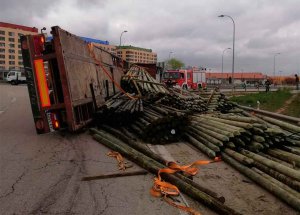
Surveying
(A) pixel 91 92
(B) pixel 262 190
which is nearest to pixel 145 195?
(B) pixel 262 190

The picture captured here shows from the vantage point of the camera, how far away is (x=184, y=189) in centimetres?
563

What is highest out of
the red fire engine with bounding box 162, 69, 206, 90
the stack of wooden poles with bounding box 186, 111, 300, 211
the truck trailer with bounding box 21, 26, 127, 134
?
the truck trailer with bounding box 21, 26, 127, 134

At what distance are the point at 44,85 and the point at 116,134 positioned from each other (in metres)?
2.23

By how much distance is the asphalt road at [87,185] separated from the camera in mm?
5000

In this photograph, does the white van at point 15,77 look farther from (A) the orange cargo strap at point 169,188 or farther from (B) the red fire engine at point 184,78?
(A) the orange cargo strap at point 169,188

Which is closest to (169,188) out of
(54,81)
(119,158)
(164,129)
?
(119,158)

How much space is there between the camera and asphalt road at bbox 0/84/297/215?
16.4ft

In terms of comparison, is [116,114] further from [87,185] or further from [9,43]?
[9,43]

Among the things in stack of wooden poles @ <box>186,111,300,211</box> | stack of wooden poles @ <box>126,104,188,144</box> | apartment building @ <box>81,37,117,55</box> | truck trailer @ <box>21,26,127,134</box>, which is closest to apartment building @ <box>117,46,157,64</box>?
apartment building @ <box>81,37,117,55</box>

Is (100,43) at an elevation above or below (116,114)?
above

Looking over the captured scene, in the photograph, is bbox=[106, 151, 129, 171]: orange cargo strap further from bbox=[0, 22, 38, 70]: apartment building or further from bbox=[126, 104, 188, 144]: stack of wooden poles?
bbox=[0, 22, 38, 70]: apartment building

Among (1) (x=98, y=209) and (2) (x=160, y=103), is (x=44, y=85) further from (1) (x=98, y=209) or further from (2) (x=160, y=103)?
(1) (x=98, y=209)

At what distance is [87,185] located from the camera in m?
5.89

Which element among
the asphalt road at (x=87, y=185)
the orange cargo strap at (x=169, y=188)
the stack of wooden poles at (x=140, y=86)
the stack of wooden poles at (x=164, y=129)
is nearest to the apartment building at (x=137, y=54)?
the stack of wooden poles at (x=140, y=86)
